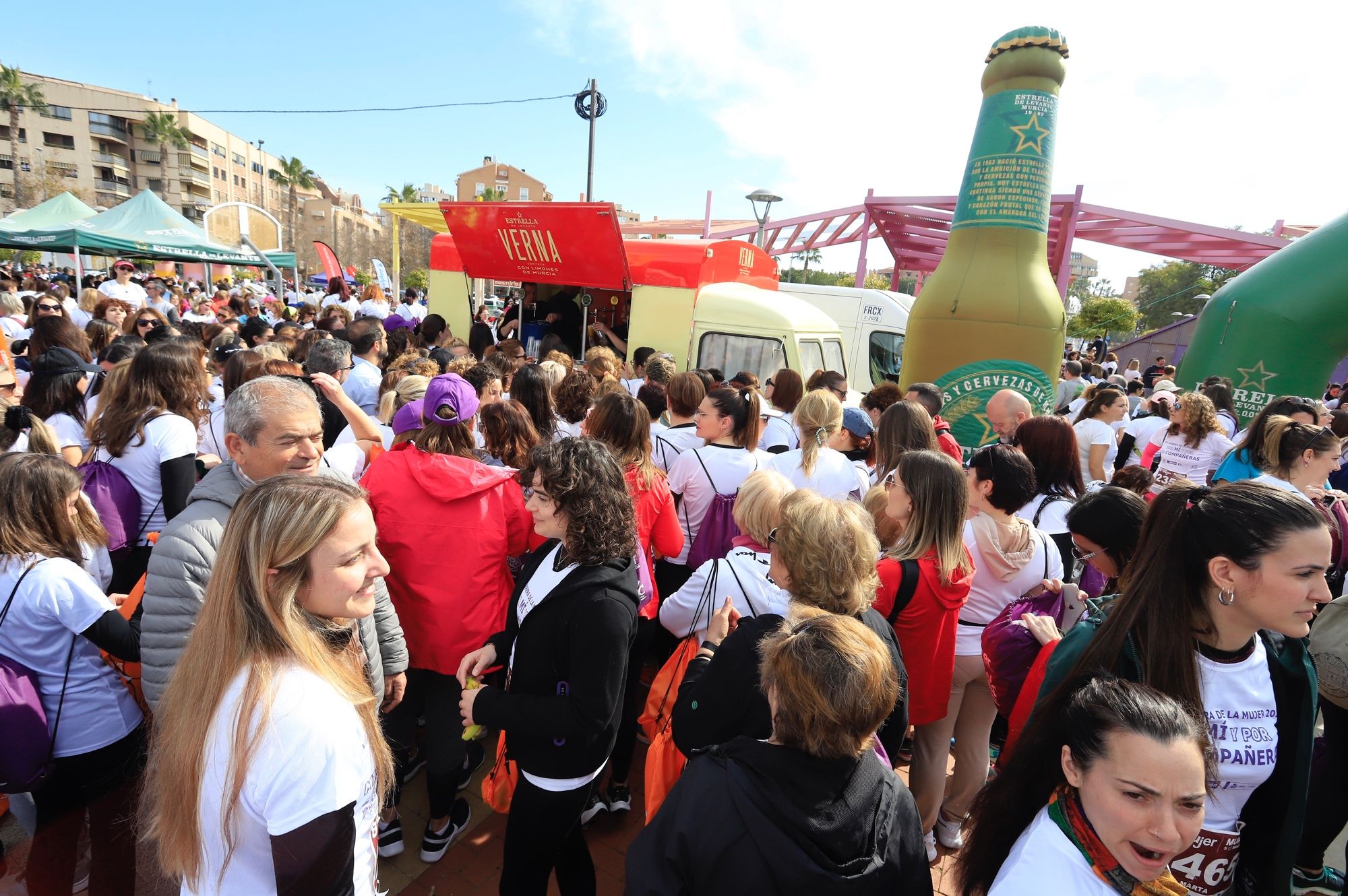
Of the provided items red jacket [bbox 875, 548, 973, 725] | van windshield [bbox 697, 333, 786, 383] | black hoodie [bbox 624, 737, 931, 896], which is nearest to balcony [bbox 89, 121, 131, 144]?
van windshield [bbox 697, 333, 786, 383]

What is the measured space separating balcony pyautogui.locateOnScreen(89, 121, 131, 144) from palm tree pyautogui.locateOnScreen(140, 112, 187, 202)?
1283 mm

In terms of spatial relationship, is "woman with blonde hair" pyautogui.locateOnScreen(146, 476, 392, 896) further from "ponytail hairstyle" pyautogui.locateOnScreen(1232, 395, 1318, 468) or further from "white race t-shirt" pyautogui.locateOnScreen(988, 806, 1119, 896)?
"ponytail hairstyle" pyautogui.locateOnScreen(1232, 395, 1318, 468)

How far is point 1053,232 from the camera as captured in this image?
1595cm

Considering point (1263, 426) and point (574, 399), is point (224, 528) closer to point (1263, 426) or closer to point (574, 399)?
point (574, 399)

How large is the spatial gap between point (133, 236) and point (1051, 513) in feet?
50.1

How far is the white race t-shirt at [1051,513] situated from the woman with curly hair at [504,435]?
254 cm

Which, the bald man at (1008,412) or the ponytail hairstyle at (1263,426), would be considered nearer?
the ponytail hairstyle at (1263,426)

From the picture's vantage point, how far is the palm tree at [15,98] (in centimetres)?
4800

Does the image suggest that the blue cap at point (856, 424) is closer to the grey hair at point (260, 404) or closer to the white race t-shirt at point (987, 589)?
the white race t-shirt at point (987, 589)

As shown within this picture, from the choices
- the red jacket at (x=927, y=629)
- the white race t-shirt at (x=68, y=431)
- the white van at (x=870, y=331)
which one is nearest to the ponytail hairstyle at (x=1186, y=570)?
the red jacket at (x=927, y=629)

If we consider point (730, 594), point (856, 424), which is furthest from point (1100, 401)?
point (730, 594)

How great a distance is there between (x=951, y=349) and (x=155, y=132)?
76.3m

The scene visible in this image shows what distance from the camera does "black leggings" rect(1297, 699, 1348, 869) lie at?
260cm

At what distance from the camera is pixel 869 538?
1942mm
